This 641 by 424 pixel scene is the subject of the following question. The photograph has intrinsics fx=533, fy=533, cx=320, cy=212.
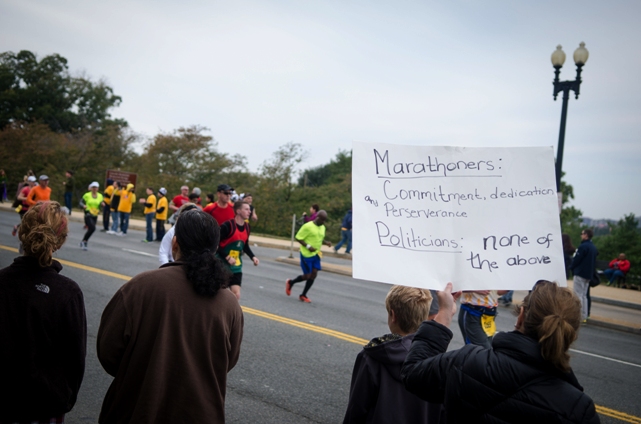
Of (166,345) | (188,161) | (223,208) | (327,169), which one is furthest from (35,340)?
(327,169)

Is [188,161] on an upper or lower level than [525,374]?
upper

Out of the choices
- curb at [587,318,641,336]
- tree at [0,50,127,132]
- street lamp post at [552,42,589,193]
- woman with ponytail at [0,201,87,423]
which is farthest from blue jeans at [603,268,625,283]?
tree at [0,50,127,132]

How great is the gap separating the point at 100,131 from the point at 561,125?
4673 cm

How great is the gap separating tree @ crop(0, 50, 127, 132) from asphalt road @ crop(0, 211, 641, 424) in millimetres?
45192

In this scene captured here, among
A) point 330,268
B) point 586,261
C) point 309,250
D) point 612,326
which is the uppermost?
point 309,250

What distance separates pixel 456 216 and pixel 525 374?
996 millimetres

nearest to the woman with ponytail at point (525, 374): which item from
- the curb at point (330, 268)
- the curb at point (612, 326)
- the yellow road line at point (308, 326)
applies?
the yellow road line at point (308, 326)

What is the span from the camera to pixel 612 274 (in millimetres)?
20891

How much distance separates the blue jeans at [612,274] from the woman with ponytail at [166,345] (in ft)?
71.2

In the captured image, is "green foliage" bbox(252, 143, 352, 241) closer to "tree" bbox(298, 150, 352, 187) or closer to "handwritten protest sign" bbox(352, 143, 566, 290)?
"tree" bbox(298, 150, 352, 187)

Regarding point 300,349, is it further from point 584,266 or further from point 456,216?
point 584,266

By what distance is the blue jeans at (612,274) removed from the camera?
2062 centimetres

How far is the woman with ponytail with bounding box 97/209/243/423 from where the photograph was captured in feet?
8.05

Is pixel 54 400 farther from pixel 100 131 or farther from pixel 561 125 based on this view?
pixel 100 131
